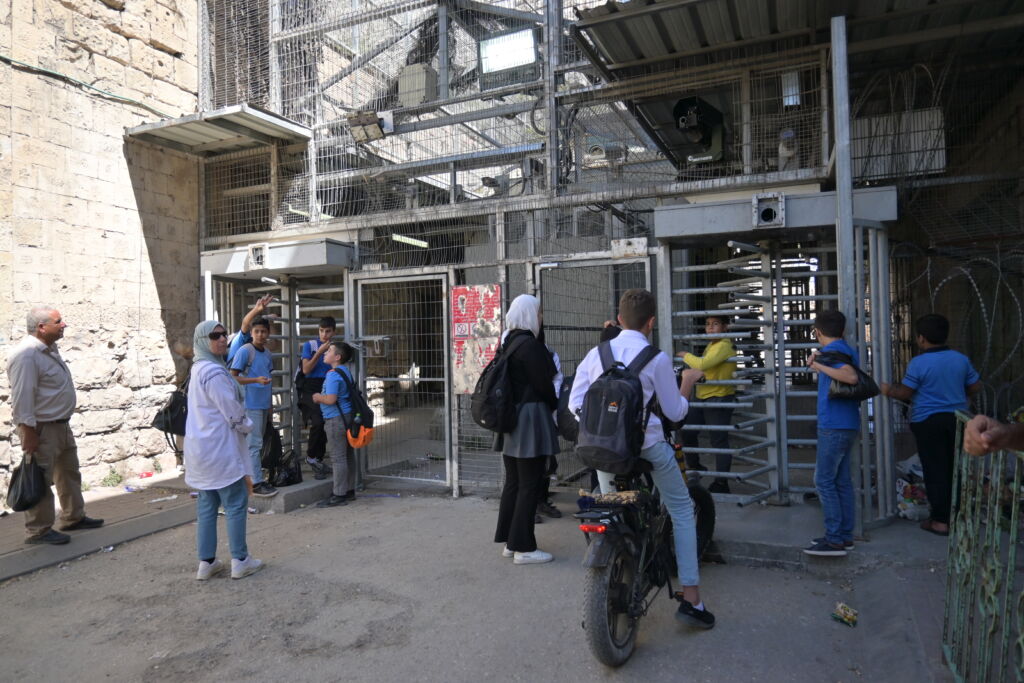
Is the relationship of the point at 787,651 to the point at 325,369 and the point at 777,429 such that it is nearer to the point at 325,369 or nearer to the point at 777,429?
the point at 777,429

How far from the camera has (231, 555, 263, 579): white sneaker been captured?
464cm

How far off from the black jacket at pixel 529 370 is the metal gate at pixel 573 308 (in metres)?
1.64

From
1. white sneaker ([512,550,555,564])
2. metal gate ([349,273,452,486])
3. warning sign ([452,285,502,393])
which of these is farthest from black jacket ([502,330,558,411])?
metal gate ([349,273,452,486])

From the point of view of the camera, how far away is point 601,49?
601 centimetres

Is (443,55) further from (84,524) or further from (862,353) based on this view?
(84,524)

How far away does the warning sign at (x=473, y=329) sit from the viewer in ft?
21.0

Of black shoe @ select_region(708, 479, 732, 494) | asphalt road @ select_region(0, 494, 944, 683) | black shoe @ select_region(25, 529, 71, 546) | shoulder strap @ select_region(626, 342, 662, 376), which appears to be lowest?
asphalt road @ select_region(0, 494, 944, 683)

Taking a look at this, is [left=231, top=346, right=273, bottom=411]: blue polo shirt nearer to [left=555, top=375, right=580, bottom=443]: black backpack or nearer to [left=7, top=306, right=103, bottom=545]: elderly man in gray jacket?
[left=7, top=306, right=103, bottom=545]: elderly man in gray jacket

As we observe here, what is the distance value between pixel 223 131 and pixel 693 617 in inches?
283

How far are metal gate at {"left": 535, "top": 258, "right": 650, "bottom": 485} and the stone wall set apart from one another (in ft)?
15.4

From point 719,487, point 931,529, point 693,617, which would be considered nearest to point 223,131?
point 719,487

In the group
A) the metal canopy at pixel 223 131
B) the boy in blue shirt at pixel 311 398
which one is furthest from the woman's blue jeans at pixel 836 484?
the metal canopy at pixel 223 131

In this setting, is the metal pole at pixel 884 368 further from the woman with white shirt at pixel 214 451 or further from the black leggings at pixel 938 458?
the woman with white shirt at pixel 214 451

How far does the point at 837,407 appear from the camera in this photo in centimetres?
436
